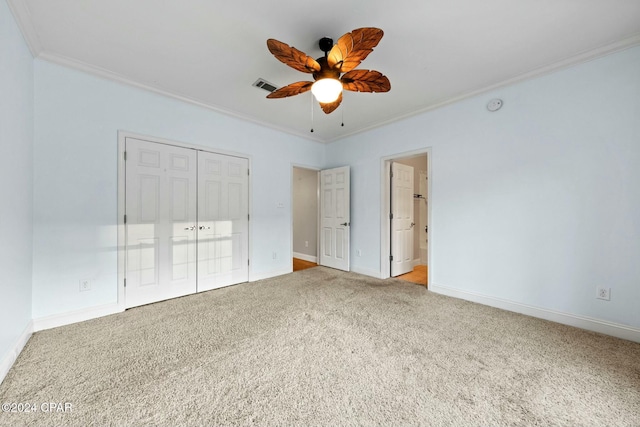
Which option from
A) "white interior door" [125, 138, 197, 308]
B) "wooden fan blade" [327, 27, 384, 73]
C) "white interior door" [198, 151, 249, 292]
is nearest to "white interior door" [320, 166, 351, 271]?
"white interior door" [198, 151, 249, 292]

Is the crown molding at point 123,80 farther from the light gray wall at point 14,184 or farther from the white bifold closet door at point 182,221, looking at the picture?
the white bifold closet door at point 182,221

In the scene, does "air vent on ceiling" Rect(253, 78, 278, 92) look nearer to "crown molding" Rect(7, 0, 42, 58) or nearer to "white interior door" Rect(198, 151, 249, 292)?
"white interior door" Rect(198, 151, 249, 292)

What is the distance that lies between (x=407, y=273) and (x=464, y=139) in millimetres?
2459

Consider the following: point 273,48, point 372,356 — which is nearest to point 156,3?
point 273,48

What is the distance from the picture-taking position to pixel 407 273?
4406 mm

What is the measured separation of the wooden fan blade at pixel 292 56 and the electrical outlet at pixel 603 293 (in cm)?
328

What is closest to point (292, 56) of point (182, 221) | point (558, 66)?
point (182, 221)

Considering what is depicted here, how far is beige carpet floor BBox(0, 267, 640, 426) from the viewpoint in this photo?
4.36ft

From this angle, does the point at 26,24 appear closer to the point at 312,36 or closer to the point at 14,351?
the point at 312,36

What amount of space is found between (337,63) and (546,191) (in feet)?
8.29

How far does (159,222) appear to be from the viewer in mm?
2969


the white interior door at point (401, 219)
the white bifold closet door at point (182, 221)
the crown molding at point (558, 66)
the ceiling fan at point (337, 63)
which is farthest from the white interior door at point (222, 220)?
the crown molding at point (558, 66)

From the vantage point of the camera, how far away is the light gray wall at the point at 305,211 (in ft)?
18.2

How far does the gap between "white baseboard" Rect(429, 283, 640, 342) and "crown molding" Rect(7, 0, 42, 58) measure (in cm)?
492
